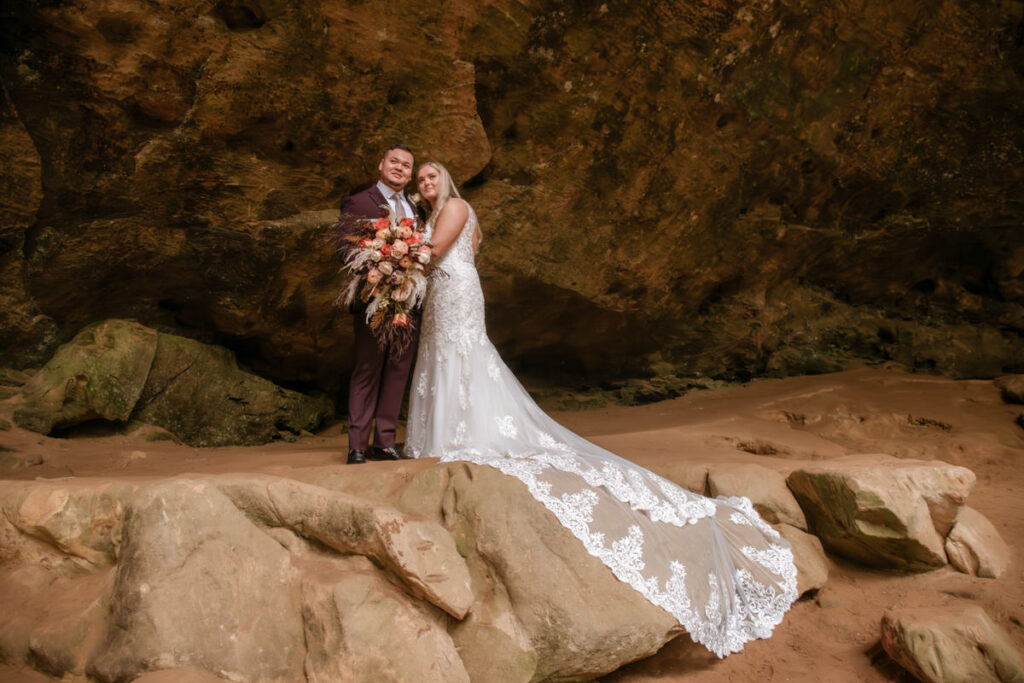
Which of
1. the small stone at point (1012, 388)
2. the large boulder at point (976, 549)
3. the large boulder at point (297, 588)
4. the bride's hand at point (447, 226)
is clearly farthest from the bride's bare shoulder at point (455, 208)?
the small stone at point (1012, 388)

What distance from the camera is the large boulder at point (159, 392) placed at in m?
5.26

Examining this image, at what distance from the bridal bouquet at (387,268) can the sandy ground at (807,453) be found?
0.95m

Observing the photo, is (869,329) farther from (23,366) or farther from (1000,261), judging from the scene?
(23,366)

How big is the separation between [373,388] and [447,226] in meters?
1.17

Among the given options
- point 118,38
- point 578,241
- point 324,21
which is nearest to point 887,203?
point 578,241

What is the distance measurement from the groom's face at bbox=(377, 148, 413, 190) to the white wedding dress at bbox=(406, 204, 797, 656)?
0.54 metres

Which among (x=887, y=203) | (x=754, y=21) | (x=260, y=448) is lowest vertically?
(x=260, y=448)

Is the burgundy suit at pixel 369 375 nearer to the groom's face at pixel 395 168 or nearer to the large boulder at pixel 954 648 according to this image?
the groom's face at pixel 395 168

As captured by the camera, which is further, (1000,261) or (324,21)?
(1000,261)

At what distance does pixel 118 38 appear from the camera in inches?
190

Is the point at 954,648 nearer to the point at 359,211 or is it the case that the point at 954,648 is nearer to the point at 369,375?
the point at 369,375

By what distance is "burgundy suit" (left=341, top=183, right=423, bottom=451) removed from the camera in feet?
14.3

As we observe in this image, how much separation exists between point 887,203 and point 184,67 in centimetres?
729

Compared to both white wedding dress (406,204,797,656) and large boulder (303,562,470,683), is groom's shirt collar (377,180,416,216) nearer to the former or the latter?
white wedding dress (406,204,797,656)
